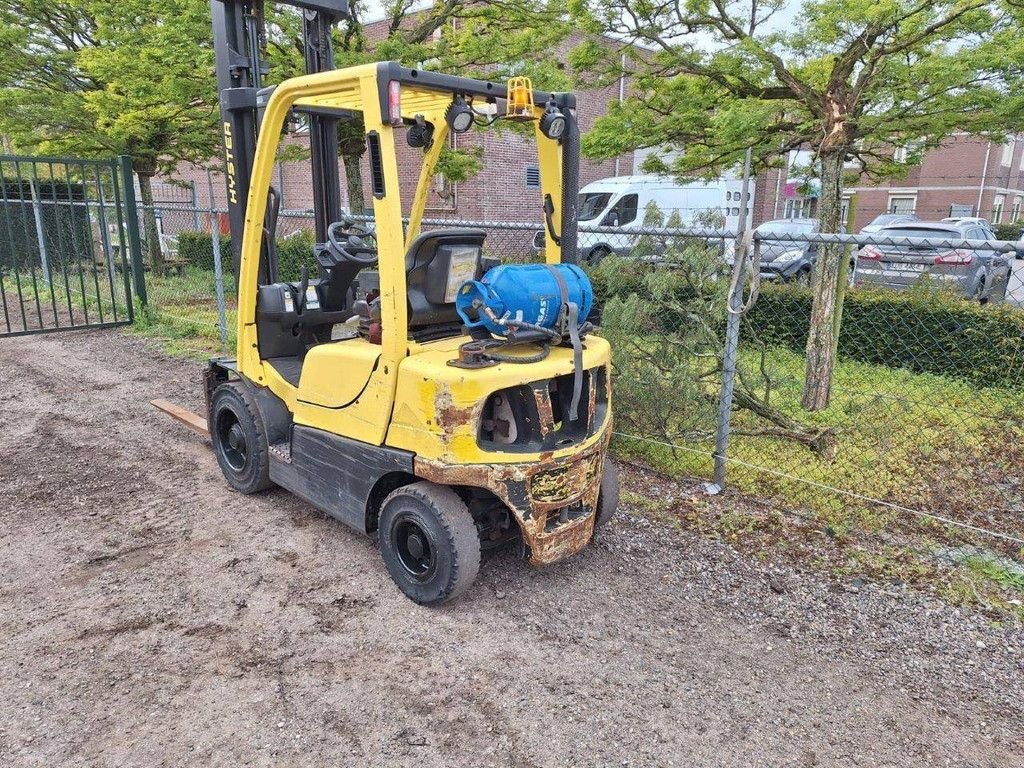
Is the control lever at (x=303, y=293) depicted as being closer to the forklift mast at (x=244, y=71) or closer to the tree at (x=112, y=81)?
the forklift mast at (x=244, y=71)

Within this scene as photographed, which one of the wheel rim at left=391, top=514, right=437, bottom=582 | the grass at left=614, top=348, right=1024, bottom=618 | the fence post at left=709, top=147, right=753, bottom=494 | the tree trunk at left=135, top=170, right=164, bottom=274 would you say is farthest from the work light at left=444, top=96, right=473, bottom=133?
the tree trunk at left=135, top=170, right=164, bottom=274

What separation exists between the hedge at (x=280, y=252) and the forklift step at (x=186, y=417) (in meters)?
1.67

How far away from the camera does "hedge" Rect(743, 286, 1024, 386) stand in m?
7.16

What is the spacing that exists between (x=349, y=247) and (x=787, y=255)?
9.70 metres

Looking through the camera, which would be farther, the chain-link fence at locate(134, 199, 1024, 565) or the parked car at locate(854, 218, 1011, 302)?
the parked car at locate(854, 218, 1011, 302)

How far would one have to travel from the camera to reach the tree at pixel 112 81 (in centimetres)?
930

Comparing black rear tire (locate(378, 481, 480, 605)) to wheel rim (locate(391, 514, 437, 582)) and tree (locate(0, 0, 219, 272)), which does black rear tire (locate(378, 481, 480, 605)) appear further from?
tree (locate(0, 0, 219, 272))

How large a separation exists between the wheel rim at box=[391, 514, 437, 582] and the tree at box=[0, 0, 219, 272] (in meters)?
7.55

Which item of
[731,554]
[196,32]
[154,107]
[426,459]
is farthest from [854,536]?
[154,107]

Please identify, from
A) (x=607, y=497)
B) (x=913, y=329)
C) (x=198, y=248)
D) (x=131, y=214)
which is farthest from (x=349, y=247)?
(x=198, y=248)

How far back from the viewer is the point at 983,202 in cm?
3316

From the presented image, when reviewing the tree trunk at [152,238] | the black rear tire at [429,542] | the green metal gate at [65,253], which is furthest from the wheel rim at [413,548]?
the tree trunk at [152,238]

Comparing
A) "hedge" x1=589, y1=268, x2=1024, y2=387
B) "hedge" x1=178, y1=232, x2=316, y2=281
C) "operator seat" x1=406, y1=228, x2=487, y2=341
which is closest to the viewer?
"operator seat" x1=406, y1=228, x2=487, y2=341

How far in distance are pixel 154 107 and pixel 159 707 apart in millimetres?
10199
